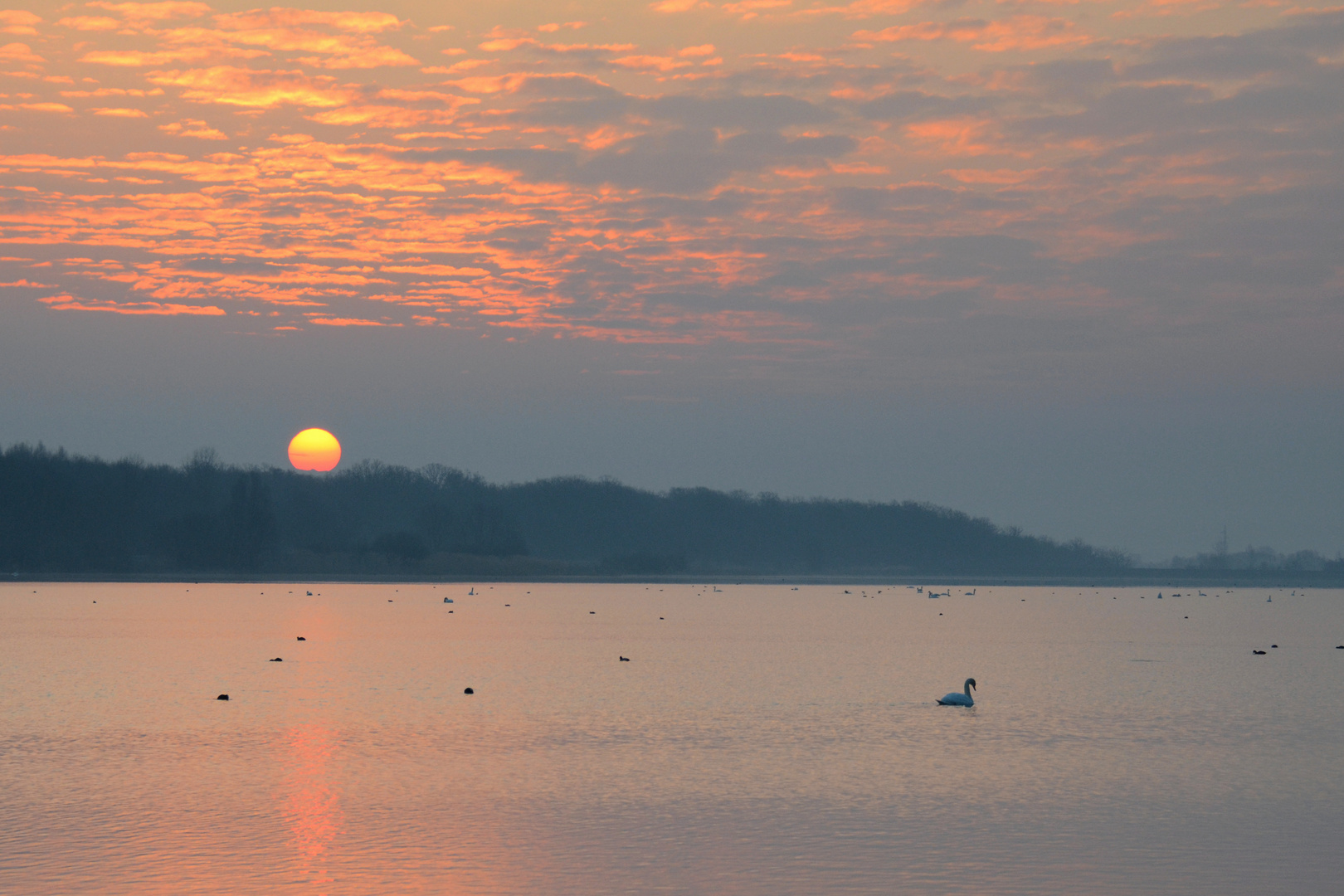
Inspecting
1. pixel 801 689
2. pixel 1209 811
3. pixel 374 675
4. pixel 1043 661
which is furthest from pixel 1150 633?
pixel 1209 811

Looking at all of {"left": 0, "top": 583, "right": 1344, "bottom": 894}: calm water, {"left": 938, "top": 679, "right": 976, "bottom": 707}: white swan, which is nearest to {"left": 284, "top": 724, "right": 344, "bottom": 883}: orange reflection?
{"left": 0, "top": 583, "right": 1344, "bottom": 894}: calm water

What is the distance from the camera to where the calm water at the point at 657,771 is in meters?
19.6

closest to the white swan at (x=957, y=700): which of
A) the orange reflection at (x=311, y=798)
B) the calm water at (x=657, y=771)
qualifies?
the calm water at (x=657, y=771)

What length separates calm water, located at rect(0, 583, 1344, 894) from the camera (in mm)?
19562

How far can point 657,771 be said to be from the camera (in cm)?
2823

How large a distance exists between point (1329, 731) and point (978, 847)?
19.5 meters

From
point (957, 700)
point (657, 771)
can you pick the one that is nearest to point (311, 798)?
point (657, 771)

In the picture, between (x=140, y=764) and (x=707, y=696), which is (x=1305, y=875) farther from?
(x=707, y=696)

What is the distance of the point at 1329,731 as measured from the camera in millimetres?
36344

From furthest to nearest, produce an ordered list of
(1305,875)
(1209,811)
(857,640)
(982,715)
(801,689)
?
(857,640) → (801,689) → (982,715) → (1209,811) → (1305,875)

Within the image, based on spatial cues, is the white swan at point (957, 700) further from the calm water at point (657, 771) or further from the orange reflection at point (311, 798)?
the orange reflection at point (311, 798)

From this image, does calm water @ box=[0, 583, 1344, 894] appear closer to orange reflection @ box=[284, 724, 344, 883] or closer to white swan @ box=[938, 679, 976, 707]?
orange reflection @ box=[284, 724, 344, 883]

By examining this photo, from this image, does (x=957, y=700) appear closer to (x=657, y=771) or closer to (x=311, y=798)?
(x=657, y=771)

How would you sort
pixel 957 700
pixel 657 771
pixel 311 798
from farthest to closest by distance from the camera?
pixel 957 700, pixel 657 771, pixel 311 798
